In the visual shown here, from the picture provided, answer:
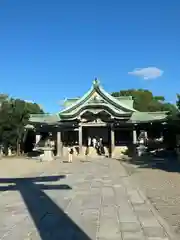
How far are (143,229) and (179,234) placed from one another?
24.7 inches

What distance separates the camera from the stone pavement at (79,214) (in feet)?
20.7

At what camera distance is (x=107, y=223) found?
7137 mm

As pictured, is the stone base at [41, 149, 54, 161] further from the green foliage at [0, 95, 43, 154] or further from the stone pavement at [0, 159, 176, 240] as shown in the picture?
the stone pavement at [0, 159, 176, 240]

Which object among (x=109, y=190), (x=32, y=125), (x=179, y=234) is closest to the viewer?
(x=179, y=234)

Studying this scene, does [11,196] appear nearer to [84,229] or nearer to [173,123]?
[84,229]

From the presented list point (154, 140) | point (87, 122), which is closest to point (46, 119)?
point (87, 122)

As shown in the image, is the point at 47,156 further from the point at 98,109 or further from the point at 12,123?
the point at 12,123

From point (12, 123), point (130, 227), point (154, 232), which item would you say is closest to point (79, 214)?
point (130, 227)

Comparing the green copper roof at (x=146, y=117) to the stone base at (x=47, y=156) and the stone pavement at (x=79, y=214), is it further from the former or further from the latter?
the stone pavement at (x=79, y=214)

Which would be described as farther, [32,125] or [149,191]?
[32,125]

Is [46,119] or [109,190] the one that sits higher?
[46,119]

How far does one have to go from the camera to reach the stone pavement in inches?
249

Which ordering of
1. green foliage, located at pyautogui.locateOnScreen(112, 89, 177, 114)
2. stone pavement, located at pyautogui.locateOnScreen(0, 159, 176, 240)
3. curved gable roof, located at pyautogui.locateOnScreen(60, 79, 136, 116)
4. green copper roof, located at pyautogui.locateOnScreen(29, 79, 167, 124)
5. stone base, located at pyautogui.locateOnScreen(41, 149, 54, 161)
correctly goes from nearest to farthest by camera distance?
stone pavement, located at pyautogui.locateOnScreen(0, 159, 176, 240), stone base, located at pyautogui.locateOnScreen(41, 149, 54, 161), green copper roof, located at pyautogui.locateOnScreen(29, 79, 167, 124), curved gable roof, located at pyautogui.locateOnScreen(60, 79, 136, 116), green foliage, located at pyautogui.locateOnScreen(112, 89, 177, 114)

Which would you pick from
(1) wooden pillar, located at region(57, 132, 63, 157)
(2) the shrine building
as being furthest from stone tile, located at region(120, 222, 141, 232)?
(1) wooden pillar, located at region(57, 132, 63, 157)
